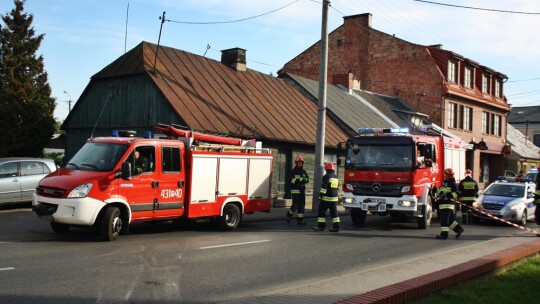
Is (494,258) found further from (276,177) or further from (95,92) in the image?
(95,92)

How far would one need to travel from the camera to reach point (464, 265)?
7758mm

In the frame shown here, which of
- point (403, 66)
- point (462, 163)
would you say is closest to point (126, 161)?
point (462, 163)

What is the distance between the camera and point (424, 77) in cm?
3809

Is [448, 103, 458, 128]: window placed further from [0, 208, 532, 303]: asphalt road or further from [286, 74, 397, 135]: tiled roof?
[0, 208, 532, 303]: asphalt road

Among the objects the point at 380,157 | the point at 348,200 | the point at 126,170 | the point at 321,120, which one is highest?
the point at 321,120

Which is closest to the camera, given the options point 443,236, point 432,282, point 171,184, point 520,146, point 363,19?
point 432,282

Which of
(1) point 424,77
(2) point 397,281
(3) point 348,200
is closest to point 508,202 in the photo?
(3) point 348,200

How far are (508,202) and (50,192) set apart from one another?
1415 cm

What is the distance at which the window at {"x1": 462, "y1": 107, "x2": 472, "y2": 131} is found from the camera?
1594 inches

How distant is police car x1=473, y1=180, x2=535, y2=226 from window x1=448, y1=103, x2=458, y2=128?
2006 cm

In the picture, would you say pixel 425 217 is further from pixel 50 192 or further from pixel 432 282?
pixel 50 192

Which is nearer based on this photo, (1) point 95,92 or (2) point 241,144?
(2) point 241,144

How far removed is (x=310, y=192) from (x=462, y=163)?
7482 mm

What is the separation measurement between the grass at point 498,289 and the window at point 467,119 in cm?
3387
